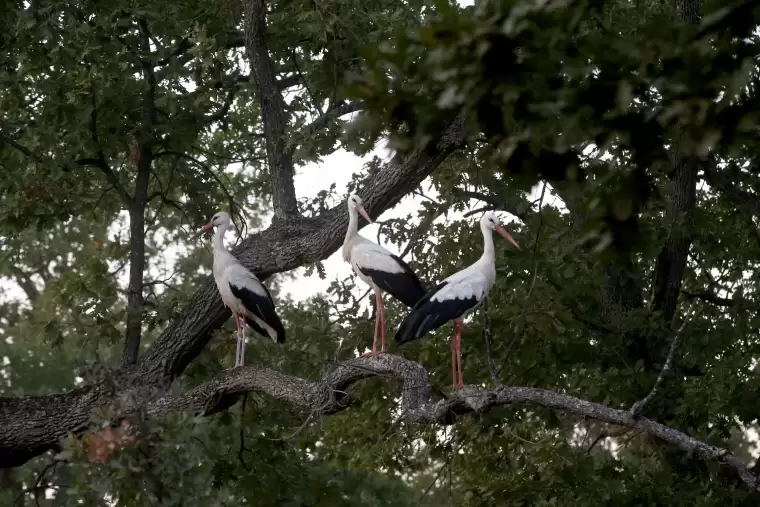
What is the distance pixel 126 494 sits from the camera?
645 centimetres

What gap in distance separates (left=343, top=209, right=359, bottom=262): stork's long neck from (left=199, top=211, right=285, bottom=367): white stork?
0.67m

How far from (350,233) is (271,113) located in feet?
3.37

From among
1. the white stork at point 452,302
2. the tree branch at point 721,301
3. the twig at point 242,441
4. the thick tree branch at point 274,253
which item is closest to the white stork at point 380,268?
the white stork at point 452,302

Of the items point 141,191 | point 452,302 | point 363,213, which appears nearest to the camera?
point 452,302

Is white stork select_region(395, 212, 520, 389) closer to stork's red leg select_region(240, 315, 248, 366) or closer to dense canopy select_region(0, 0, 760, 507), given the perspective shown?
dense canopy select_region(0, 0, 760, 507)

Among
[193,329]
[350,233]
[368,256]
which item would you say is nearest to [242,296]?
[193,329]

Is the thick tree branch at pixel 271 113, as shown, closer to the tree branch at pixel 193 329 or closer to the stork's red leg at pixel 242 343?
the tree branch at pixel 193 329

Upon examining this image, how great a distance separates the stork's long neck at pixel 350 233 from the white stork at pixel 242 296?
0.67 meters

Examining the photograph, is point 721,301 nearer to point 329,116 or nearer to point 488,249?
point 488,249

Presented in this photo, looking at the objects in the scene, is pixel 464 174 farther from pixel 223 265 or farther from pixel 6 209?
pixel 6 209

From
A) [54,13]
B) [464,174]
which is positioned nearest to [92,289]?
[54,13]

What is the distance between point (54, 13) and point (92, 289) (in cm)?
252

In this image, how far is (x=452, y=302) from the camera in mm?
8578

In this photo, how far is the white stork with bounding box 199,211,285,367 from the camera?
8969 millimetres
